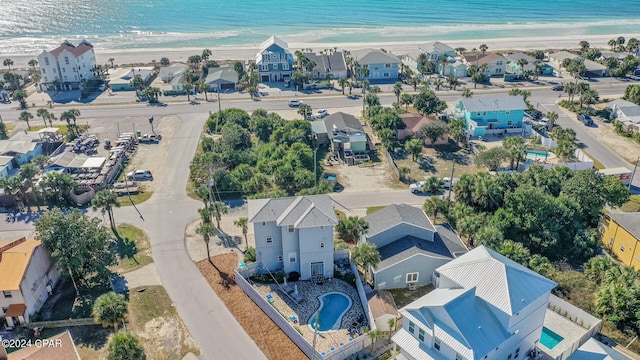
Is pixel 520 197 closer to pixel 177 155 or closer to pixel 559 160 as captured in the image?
pixel 559 160

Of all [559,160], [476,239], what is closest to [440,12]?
[559,160]

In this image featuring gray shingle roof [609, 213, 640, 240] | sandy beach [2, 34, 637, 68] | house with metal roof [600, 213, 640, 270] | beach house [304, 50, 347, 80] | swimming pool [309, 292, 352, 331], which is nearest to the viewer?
swimming pool [309, 292, 352, 331]

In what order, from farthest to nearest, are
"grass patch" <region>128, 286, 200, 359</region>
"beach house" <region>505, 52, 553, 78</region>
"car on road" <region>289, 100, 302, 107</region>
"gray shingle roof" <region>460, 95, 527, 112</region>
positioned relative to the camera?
"beach house" <region>505, 52, 553, 78</region> → "car on road" <region>289, 100, 302, 107</region> → "gray shingle roof" <region>460, 95, 527, 112</region> → "grass patch" <region>128, 286, 200, 359</region>

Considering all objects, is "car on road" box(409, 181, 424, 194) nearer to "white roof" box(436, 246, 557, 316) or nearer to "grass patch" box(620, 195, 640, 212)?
"grass patch" box(620, 195, 640, 212)

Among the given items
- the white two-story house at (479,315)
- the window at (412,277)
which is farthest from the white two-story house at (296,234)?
the white two-story house at (479,315)

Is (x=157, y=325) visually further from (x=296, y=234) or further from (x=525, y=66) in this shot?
(x=525, y=66)

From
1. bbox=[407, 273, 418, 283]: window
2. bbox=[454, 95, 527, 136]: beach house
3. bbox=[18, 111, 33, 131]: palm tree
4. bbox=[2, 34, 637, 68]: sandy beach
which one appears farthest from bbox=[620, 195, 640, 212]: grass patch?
bbox=[18, 111, 33, 131]: palm tree

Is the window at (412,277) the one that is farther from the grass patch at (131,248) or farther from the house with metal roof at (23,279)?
the house with metal roof at (23,279)
